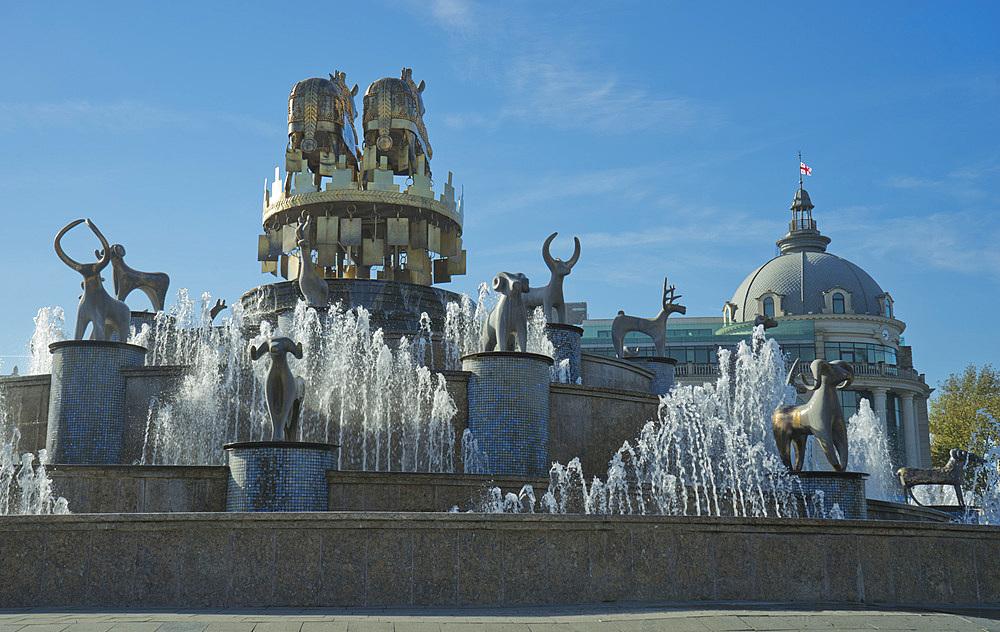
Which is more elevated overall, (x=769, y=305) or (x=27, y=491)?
(x=769, y=305)

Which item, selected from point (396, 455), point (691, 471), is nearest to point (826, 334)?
point (691, 471)

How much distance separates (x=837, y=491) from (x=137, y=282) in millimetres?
15455

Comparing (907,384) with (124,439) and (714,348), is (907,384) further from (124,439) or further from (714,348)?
(124,439)

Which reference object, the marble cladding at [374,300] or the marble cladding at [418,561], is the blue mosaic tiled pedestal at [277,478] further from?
the marble cladding at [374,300]

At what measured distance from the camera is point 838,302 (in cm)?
6556

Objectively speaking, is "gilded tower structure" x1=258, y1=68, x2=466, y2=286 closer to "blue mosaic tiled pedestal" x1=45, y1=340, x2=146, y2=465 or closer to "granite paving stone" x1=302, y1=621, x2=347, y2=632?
"blue mosaic tiled pedestal" x1=45, y1=340, x2=146, y2=465

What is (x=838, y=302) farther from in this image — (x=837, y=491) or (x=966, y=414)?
(x=837, y=491)

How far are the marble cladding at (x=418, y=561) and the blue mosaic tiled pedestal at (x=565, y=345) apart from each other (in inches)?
422

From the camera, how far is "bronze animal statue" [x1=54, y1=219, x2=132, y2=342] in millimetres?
18469

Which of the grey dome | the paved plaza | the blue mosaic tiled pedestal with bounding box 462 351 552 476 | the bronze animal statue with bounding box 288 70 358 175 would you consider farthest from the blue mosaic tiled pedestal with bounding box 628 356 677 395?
the grey dome

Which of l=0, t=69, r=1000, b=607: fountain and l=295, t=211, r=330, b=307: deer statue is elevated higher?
l=295, t=211, r=330, b=307: deer statue

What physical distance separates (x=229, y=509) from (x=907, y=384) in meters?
54.2

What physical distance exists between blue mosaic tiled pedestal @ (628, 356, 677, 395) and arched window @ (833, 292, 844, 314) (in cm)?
4401

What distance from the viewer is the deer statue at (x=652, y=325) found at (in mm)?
25156
